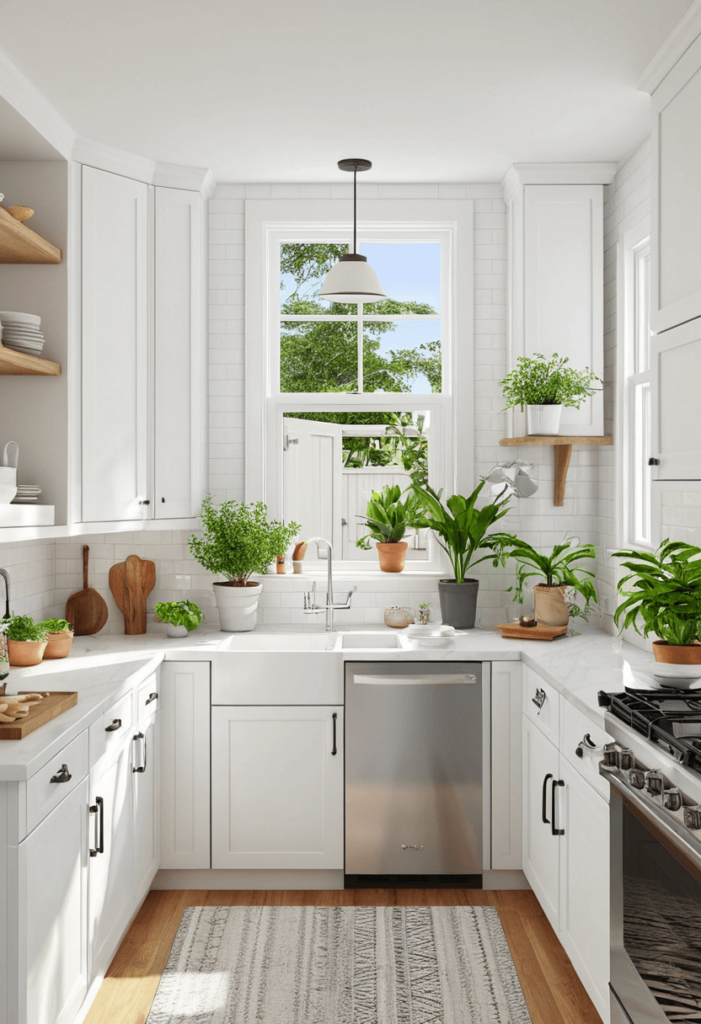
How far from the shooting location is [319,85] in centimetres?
297

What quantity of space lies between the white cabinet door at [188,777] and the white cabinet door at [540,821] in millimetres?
1228

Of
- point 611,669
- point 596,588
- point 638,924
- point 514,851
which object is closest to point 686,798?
point 638,924

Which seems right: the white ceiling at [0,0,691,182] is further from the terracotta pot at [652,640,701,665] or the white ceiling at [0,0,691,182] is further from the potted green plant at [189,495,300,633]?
the terracotta pot at [652,640,701,665]

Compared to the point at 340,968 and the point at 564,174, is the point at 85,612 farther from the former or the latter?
the point at 564,174

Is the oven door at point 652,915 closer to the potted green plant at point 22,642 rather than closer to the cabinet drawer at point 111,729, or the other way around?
the cabinet drawer at point 111,729

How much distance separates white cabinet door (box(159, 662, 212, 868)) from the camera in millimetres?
3439

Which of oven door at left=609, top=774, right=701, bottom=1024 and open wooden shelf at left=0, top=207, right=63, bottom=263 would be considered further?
open wooden shelf at left=0, top=207, right=63, bottom=263

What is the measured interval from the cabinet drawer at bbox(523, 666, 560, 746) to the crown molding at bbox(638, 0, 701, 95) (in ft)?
6.50

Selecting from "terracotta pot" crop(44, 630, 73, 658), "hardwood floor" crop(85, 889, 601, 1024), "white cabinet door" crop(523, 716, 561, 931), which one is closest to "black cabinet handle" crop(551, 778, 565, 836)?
"white cabinet door" crop(523, 716, 561, 931)

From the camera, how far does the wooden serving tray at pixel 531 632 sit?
362 cm

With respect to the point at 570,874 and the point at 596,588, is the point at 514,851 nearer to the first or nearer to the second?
the point at 570,874

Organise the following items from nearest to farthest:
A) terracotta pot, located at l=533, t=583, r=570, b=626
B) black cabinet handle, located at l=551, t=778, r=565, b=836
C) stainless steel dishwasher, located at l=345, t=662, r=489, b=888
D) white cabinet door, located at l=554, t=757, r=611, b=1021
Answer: white cabinet door, located at l=554, t=757, r=611, b=1021 < black cabinet handle, located at l=551, t=778, r=565, b=836 < stainless steel dishwasher, located at l=345, t=662, r=489, b=888 < terracotta pot, located at l=533, t=583, r=570, b=626

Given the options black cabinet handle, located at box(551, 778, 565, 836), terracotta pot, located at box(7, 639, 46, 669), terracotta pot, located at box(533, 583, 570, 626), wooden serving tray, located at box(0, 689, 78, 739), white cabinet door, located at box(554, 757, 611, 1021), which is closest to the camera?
wooden serving tray, located at box(0, 689, 78, 739)

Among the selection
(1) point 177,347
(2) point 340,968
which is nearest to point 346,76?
(1) point 177,347
